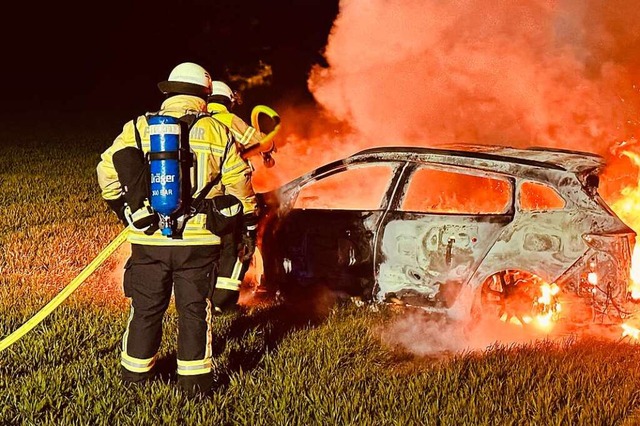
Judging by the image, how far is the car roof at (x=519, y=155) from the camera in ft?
19.8

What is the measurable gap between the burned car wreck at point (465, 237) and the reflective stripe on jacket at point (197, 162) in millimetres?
1944

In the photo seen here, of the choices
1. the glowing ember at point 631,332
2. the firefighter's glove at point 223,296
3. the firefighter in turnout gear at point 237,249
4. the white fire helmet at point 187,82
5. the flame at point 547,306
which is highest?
the white fire helmet at point 187,82

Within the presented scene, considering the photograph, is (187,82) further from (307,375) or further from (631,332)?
(631,332)

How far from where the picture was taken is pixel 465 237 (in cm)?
618

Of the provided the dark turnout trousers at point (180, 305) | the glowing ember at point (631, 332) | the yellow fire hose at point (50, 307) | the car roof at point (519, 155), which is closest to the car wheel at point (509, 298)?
the glowing ember at point (631, 332)

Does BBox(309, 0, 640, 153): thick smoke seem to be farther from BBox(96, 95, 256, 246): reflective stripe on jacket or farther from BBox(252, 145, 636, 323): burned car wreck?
BBox(96, 95, 256, 246): reflective stripe on jacket

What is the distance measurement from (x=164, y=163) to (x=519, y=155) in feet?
10.7

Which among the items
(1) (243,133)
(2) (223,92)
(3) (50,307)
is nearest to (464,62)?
(2) (223,92)

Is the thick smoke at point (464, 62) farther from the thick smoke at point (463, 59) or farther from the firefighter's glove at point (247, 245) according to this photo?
the firefighter's glove at point (247, 245)

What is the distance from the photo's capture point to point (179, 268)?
4801mm

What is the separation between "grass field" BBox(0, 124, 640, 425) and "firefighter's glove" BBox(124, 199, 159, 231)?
41.9 inches

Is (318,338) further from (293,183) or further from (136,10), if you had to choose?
(136,10)

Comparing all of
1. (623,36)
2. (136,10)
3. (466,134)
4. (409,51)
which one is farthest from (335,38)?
(136,10)

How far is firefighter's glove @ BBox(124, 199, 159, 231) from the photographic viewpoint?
465 cm
